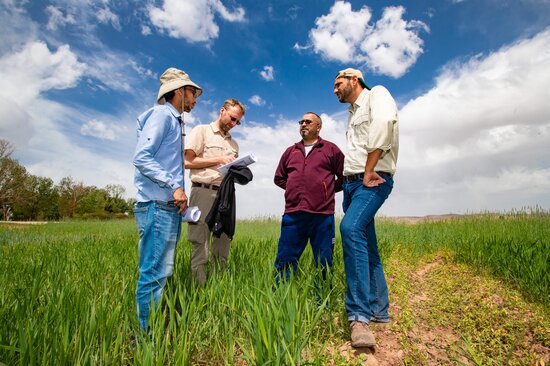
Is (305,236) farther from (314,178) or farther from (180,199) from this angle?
(180,199)

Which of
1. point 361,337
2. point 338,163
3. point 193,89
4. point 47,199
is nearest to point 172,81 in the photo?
point 193,89

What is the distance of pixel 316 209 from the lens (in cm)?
330

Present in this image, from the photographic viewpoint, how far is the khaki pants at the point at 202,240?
335cm

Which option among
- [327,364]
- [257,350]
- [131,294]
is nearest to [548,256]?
[327,364]

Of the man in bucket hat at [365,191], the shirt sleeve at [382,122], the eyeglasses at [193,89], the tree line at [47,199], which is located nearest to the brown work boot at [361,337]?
the man in bucket hat at [365,191]

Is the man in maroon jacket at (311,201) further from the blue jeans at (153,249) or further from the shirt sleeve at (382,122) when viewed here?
the blue jeans at (153,249)

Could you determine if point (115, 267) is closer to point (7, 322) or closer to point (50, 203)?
point (7, 322)

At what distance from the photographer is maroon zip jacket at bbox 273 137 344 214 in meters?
3.32

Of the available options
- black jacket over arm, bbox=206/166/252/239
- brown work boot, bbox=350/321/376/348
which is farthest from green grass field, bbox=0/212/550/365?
black jacket over arm, bbox=206/166/252/239

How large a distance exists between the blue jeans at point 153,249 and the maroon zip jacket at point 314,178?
4.55 ft

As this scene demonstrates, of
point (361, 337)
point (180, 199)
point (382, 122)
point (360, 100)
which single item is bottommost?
point (361, 337)

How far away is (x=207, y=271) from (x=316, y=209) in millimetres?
1302

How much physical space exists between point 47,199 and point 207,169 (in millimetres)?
59303

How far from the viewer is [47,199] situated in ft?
168
